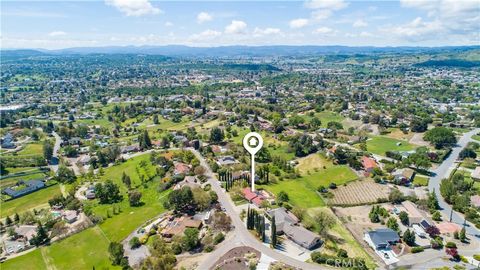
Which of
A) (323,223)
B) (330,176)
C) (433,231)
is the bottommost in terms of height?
(330,176)

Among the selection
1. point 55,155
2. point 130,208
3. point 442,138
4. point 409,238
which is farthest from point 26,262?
point 442,138

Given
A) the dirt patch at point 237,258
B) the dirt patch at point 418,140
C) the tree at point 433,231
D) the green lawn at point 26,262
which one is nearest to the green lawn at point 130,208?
the green lawn at point 26,262

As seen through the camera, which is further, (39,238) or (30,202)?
(30,202)

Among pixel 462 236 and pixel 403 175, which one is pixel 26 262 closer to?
pixel 462 236

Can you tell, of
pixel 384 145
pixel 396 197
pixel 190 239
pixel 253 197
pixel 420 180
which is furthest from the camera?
pixel 384 145

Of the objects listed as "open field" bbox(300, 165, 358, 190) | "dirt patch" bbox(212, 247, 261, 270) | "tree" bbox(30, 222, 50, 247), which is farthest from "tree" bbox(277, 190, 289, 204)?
"tree" bbox(30, 222, 50, 247)

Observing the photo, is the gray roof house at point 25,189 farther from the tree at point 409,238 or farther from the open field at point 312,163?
the tree at point 409,238

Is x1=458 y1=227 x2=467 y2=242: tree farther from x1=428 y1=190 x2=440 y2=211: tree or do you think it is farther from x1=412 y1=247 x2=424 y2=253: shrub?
x1=428 y1=190 x2=440 y2=211: tree
